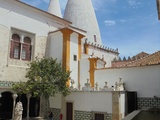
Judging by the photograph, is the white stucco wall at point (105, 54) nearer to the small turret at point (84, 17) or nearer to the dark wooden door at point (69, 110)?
the small turret at point (84, 17)

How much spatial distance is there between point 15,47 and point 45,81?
387cm

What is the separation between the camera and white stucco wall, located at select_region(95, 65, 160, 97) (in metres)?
13.0

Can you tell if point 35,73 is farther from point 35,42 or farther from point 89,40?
point 89,40

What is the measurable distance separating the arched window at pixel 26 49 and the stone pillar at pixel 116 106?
23.9 feet

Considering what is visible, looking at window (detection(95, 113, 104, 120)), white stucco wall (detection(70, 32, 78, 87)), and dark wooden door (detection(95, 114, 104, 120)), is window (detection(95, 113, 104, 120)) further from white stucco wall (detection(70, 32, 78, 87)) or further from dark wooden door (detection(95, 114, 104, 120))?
white stucco wall (detection(70, 32, 78, 87))

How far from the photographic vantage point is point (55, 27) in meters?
18.0

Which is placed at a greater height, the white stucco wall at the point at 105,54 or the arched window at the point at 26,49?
the white stucco wall at the point at 105,54

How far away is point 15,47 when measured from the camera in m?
15.1

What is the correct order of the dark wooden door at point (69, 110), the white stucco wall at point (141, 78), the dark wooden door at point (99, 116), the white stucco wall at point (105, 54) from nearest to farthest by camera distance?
the dark wooden door at point (99, 116), the white stucco wall at point (141, 78), the dark wooden door at point (69, 110), the white stucco wall at point (105, 54)

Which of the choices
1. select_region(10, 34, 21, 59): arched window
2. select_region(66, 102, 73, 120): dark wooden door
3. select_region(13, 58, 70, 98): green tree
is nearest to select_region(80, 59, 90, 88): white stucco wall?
select_region(66, 102, 73, 120): dark wooden door

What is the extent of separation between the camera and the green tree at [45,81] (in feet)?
43.3

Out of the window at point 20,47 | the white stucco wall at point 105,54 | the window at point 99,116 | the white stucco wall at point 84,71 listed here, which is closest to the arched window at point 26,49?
the window at point 20,47

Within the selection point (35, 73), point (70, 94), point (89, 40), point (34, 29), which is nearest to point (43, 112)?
point (70, 94)

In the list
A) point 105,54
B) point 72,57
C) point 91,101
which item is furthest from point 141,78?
point 105,54
